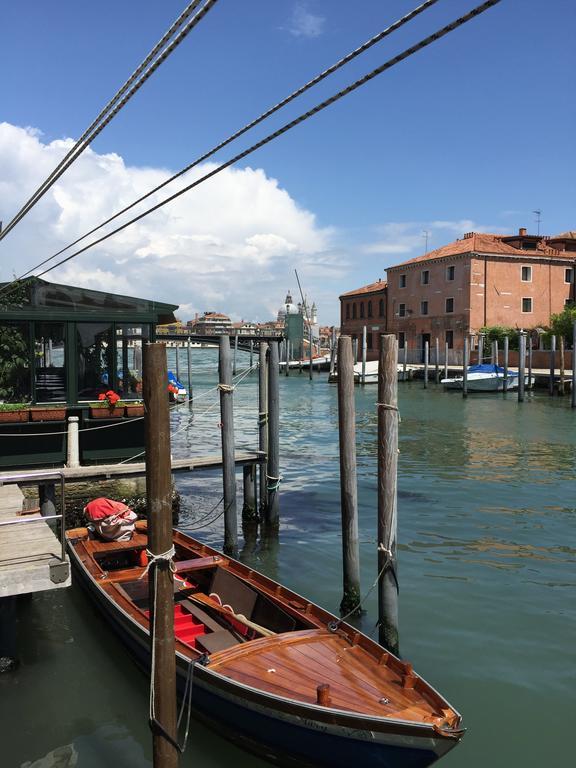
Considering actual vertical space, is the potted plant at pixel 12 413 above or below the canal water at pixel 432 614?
above

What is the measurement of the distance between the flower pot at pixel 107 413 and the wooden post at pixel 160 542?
8271mm

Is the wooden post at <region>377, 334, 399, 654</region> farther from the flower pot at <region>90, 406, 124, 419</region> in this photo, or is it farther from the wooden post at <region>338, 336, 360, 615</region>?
the flower pot at <region>90, 406, 124, 419</region>

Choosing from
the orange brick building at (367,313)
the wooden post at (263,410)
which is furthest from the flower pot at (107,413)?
the orange brick building at (367,313)

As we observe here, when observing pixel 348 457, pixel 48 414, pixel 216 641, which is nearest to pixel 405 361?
pixel 48 414

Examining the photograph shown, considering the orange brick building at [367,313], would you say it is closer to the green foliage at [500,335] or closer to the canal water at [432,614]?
the green foliage at [500,335]

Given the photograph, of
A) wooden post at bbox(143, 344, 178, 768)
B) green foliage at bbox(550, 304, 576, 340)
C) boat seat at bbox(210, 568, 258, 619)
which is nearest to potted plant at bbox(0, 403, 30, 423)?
boat seat at bbox(210, 568, 258, 619)

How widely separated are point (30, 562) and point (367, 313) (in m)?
61.5

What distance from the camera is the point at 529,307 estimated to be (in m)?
53.9

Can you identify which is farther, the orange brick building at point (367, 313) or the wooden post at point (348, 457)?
the orange brick building at point (367, 313)

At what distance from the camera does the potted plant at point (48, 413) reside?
1192 centimetres

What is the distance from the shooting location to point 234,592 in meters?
7.71

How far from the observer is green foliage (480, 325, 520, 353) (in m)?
50.2

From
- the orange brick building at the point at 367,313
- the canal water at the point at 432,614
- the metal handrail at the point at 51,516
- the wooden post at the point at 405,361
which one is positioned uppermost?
the orange brick building at the point at 367,313

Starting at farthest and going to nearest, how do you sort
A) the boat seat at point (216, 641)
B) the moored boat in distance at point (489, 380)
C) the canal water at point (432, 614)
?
1. the moored boat in distance at point (489, 380)
2. the boat seat at point (216, 641)
3. the canal water at point (432, 614)
